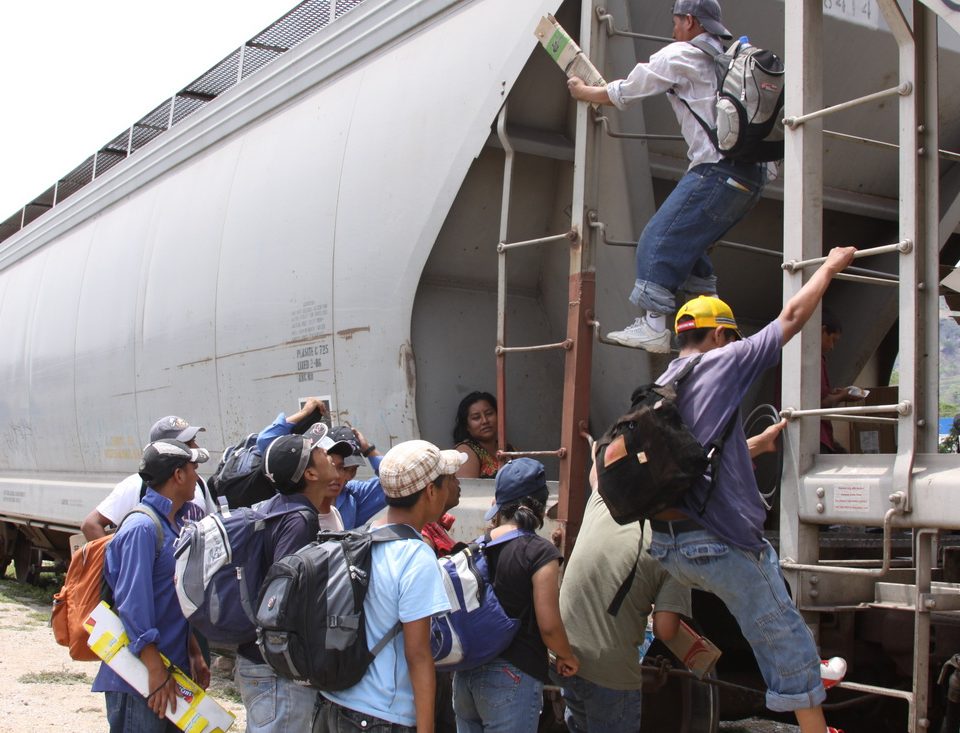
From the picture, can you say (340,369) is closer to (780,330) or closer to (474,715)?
(474,715)

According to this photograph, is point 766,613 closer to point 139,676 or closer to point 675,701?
point 675,701

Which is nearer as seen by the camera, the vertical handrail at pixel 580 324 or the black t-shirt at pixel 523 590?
the black t-shirt at pixel 523 590

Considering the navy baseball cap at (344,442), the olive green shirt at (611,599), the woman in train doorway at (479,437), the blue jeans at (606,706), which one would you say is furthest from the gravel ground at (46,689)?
the olive green shirt at (611,599)

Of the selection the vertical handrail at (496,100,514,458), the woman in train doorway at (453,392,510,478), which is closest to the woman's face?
the woman in train doorway at (453,392,510,478)

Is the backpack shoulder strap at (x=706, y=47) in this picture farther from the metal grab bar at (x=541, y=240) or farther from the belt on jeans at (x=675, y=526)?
the belt on jeans at (x=675, y=526)

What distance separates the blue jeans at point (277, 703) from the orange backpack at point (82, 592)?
788 mm

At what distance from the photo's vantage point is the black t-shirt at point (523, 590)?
3350mm

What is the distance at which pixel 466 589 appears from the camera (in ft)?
10.8

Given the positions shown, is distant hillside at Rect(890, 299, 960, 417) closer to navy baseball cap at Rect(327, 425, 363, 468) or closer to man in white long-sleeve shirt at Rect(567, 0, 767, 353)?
man in white long-sleeve shirt at Rect(567, 0, 767, 353)

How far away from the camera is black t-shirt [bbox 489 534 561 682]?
11.0 ft

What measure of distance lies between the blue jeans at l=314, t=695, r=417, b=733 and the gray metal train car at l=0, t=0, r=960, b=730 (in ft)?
4.89

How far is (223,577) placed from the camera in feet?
10.3

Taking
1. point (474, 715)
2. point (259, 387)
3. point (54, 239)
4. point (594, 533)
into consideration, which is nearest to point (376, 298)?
point (259, 387)

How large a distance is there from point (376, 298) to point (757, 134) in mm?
2042
